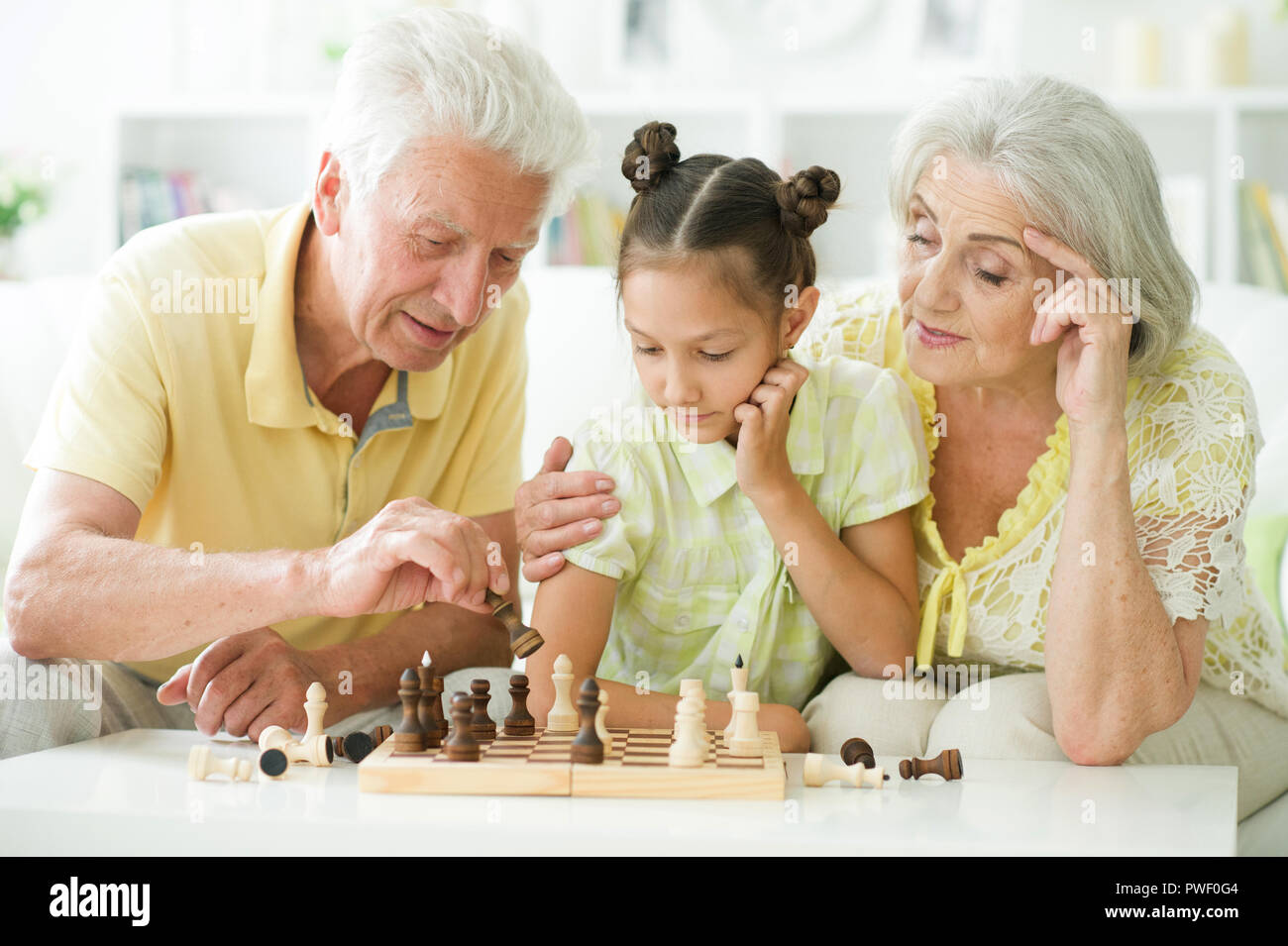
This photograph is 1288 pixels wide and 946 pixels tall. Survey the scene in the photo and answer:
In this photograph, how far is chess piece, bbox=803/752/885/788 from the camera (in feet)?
4.64

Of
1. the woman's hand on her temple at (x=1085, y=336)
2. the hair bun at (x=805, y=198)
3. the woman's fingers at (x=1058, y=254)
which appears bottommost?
the woman's hand on her temple at (x=1085, y=336)

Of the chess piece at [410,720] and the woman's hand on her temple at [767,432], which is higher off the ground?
the woman's hand on her temple at [767,432]

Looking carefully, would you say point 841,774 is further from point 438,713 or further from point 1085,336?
point 1085,336

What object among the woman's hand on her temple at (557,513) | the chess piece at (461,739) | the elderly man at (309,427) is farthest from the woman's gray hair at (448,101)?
the chess piece at (461,739)

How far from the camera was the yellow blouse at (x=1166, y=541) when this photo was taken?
1691mm

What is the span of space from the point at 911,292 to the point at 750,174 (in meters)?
0.28

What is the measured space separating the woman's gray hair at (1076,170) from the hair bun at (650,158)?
35 cm

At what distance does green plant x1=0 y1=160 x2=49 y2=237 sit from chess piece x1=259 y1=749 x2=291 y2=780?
11.5 ft

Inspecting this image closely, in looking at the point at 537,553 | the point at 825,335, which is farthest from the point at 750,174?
the point at 537,553

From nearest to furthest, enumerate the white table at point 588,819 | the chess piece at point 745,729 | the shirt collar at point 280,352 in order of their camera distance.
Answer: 1. the white table at point 588,819
2. the chess piece at point 745,729
3. the shirt collar at point 280,352

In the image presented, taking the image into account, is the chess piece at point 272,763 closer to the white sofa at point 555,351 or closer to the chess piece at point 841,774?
the chess piece at point 841,774

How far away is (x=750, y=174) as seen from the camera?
5.74 ft

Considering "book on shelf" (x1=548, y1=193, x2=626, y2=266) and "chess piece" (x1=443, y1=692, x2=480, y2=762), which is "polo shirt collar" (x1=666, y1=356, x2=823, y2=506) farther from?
"book on shelf" (x1=548, y1=193, x2=626, y2=266)

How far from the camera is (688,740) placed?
1.38 metres
